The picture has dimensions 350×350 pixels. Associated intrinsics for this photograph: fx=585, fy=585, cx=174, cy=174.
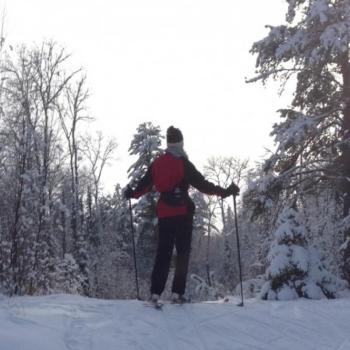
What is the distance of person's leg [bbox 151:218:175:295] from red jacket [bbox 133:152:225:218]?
13cm

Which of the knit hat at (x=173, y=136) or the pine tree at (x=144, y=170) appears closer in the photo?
the knit hat at (x=173, y=136)

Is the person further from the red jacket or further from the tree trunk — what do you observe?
the tree trunk

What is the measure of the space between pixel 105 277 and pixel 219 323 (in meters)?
30.5

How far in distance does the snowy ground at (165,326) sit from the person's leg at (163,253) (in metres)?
0.38

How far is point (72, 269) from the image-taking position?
37.9ft

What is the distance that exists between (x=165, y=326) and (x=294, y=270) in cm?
369

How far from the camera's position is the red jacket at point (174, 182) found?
696cm

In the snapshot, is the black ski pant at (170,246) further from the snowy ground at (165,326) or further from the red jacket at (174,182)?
the snowy ground at (165,326)

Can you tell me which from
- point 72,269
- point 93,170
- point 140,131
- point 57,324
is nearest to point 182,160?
point 57,324

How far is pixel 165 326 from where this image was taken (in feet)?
18.6

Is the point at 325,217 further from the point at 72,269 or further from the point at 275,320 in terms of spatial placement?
the point at 275,320

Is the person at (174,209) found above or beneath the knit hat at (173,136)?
beneath

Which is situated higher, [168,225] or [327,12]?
[327,12]

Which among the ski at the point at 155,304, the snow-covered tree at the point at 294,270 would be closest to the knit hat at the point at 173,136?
the ski at the point at 155,304
